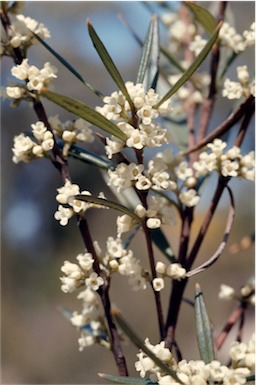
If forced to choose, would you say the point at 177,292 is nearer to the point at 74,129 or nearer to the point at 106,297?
the point at 106,297

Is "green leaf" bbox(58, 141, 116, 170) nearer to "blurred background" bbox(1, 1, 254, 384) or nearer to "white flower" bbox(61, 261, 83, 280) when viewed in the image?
"white flower" bbox(61, 261, 83, 280)

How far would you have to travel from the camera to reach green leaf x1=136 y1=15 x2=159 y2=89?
563 millimetres

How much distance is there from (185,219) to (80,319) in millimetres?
176

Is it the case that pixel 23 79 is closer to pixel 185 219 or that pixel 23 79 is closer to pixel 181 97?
pixel 185 219

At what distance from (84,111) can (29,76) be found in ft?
0.27

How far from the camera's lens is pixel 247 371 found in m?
0.47

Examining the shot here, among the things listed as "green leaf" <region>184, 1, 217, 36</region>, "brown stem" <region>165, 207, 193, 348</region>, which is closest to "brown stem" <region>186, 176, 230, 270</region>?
"brown stem" <region>165, 207, 193, 348</region>

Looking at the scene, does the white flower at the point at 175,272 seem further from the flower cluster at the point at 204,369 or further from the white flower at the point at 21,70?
the white flower at the point at 21,70

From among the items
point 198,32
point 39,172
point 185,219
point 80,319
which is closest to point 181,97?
point 198,32

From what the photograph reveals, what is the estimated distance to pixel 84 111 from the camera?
491 mm

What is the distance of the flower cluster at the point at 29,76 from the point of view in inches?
20.9

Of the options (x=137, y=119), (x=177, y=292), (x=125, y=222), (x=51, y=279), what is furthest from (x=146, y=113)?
(x=51, y=279)

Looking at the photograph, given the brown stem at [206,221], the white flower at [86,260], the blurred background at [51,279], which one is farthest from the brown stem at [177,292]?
the blurred background at [51,279]

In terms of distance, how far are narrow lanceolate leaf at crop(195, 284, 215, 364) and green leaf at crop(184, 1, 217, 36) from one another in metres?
0.35
